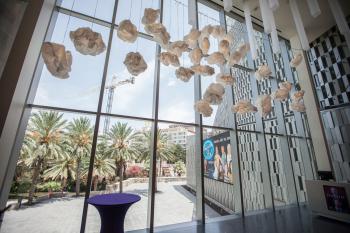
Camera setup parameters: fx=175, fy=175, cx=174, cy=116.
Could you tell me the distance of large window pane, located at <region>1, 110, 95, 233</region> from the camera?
10.5 meters

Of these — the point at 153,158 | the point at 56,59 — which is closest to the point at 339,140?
the point at 153,158

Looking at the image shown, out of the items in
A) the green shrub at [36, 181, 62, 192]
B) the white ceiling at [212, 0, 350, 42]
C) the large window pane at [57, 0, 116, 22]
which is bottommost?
the green shrub at [36, 181, 62, 192]

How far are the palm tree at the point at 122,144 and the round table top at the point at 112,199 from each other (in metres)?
10.3

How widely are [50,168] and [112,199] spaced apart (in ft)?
51.0

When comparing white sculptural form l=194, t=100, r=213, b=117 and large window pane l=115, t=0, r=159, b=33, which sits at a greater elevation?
large window pane l=115, t=0, r=159, b=33

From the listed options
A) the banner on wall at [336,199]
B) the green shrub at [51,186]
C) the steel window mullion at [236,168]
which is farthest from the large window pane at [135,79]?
the green shrub at [51,186]

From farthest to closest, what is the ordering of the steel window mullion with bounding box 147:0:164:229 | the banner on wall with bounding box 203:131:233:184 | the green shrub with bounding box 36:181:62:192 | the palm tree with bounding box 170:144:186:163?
the green shrub with bounding box 36:181:62:192, the palm tree with bounding box 170:144:186:163, the banner on wall with bounding box 203:131:233:184, the steel window mullion with bounding box 147:0:164:229

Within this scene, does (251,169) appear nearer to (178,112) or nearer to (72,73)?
(178,112)

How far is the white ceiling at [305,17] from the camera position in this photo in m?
4.87

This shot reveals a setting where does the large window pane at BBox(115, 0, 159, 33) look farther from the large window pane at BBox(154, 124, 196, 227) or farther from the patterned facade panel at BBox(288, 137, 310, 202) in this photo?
the patterned facade panel at BBox(288, 137, 310, 202)

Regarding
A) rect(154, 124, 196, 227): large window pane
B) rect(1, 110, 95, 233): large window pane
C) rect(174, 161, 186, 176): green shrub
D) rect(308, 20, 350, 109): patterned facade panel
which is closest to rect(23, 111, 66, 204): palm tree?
rect(1, 110, 95, 233): large window pane

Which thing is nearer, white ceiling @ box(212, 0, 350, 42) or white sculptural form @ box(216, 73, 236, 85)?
white sculptural form @ box(216, 73, 236, 85)

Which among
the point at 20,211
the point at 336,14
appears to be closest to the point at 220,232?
the point at 336,14

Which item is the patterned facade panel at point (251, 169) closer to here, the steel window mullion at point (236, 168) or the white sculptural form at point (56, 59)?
the steel window mullion at point (236, 168)
